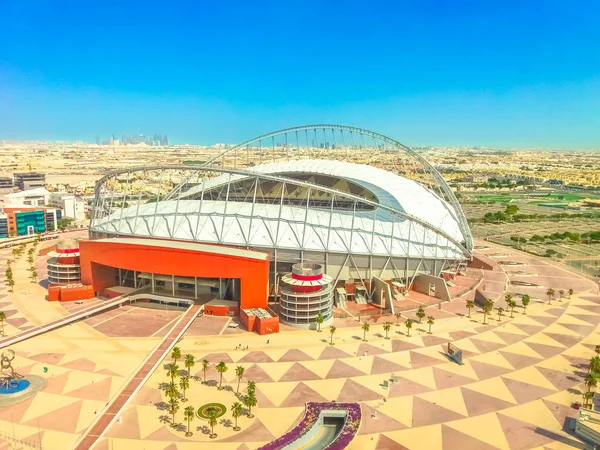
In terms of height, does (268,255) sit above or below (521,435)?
above

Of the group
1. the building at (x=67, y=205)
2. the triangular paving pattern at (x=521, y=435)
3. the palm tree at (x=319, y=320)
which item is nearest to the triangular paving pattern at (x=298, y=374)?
the palm tree at (x=319, y=320)

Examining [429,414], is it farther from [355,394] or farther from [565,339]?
[565,339]

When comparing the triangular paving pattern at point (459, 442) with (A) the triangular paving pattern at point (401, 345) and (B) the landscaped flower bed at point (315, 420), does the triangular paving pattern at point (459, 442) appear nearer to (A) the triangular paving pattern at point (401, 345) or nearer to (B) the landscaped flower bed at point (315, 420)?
(B) the landscaped flower bed at point (315, 420)

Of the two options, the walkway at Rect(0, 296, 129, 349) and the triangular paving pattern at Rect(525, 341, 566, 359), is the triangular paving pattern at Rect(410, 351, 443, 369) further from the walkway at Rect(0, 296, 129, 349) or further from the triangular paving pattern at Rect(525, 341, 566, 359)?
the walkway at Rect(0, 296, 129, 349)

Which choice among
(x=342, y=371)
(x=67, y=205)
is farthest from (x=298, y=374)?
(x=67, y=205)

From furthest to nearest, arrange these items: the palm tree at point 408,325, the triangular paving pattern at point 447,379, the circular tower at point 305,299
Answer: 1. the circular tower at point 305,299
2. the palm tree at point 408,325
3. the triangular paving pattern at point 447,379

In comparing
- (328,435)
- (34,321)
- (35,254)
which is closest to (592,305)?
(328,435)
